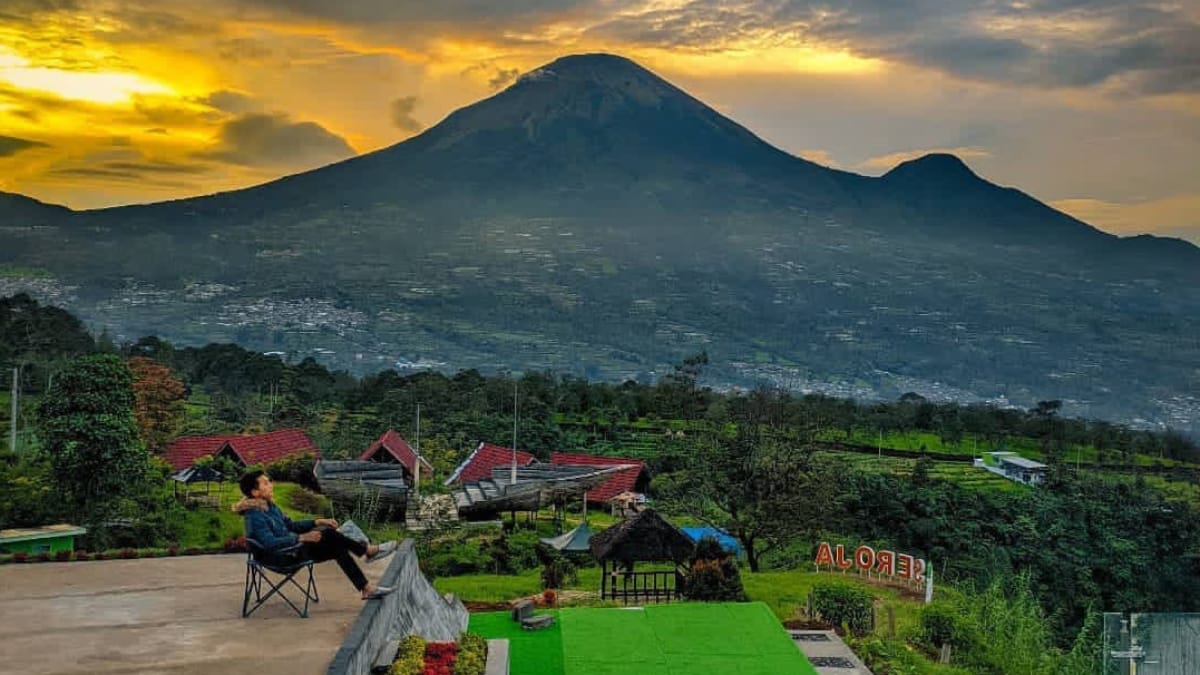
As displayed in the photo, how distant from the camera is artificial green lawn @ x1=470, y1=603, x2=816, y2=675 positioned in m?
9.95

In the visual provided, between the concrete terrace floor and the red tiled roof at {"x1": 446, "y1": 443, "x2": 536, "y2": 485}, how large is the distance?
21.4 m

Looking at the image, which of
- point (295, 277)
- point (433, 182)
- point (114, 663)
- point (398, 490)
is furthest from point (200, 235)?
point (114, 663)

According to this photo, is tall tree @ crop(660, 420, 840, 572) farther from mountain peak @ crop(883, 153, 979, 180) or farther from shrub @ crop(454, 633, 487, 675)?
mountain peak @ crop(883, 153, 979, 180)

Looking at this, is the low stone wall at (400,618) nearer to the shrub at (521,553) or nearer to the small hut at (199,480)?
the shrub at (521,553)

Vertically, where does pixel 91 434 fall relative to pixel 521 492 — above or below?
above

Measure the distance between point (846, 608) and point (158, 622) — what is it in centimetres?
924

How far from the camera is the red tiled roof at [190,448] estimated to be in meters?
27.6

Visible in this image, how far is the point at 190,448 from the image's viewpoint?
28312 mm

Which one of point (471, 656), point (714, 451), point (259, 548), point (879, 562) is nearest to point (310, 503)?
point (714, 451)

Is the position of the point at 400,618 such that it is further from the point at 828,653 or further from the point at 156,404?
the point at 156,404

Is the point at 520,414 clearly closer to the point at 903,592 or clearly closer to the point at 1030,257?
the point at 903,592

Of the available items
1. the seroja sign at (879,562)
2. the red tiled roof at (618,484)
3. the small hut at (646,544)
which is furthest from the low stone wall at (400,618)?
the red tiled roof at (618,484)

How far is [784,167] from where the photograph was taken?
12638 centimetres

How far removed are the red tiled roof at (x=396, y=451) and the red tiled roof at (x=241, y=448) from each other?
158 centimetres
